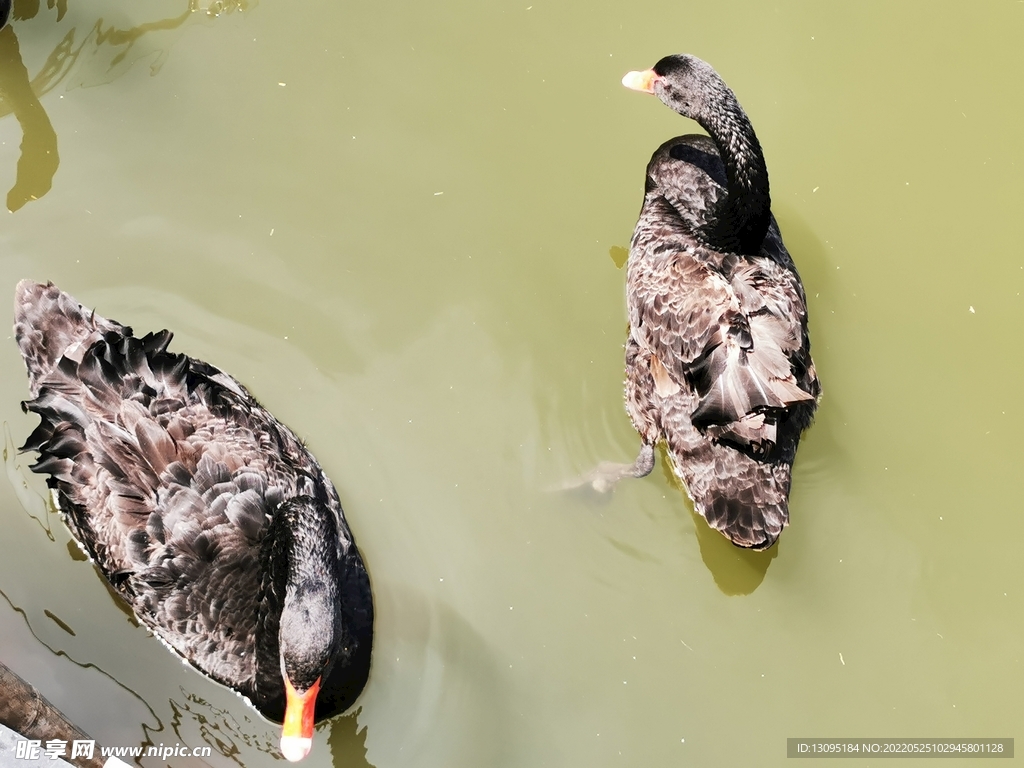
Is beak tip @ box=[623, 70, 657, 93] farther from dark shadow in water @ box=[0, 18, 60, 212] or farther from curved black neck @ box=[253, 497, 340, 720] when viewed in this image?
dark shadow in water @ box=[0, 18, 60, 212]

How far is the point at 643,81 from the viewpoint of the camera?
14.2 ft

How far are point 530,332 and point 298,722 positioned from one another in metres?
2.25

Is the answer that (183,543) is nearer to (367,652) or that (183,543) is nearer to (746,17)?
(367,652)

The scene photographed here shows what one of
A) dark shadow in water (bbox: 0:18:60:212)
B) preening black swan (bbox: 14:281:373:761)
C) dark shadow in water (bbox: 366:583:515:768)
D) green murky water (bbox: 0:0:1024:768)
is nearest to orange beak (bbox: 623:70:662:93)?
green murky water (bbox: 0:0:1024:768)

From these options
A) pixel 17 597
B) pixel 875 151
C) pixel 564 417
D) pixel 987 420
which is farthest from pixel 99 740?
pixel 875 151

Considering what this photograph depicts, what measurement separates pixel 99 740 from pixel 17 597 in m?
0.82

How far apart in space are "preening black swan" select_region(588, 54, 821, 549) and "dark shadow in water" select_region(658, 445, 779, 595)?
1.42 ft

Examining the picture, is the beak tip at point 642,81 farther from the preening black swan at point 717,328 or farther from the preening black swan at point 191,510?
the preening black swan at point 191,510

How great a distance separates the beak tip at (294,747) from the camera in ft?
10.8

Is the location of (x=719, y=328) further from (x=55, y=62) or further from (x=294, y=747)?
(x=55, y=62)

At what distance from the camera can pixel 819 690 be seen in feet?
13.5

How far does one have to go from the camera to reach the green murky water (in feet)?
13.5
